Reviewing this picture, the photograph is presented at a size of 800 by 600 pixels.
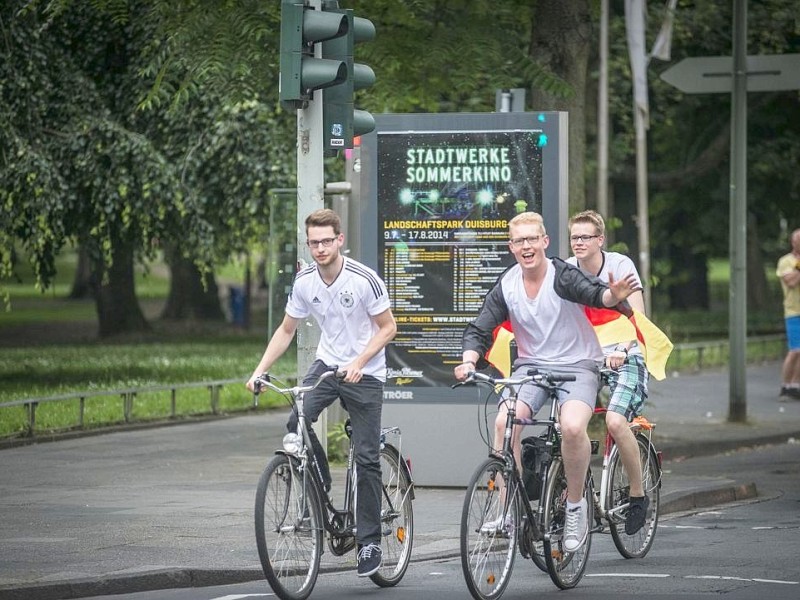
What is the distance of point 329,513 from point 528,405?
3.60 ft

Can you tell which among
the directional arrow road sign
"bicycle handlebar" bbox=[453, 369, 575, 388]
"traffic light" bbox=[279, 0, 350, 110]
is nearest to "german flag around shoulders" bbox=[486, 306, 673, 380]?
"bicycle handlebar" bbox=[453, 369, 575, 388]

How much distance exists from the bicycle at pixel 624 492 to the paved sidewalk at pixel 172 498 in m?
0.93

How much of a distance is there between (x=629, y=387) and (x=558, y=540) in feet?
3.93

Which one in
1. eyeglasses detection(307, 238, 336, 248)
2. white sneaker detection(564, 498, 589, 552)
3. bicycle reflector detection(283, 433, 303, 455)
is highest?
eyeglasses detection(307, 238, 336, 248)

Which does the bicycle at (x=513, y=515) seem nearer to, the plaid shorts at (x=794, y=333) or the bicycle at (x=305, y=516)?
the bicycle at (x=305, y=516)

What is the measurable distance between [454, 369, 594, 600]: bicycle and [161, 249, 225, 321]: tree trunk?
28.8 metres

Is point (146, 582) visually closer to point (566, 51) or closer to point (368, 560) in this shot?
point (368, 560)

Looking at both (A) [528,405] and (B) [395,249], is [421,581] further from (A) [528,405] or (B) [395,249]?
(B) [395,249]

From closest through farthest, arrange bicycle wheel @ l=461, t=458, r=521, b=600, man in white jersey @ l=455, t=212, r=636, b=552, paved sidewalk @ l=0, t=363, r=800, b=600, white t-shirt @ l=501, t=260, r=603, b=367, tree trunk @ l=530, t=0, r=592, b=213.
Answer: bicycle wheel @ l=461, t=458, r=521, b=600
man in white jersey @ l=455, t=212, r=636, b=552
white t-shirt @ l=501, t=260, r=603, b=367
paved sidewalk @ l=0, t=363, r=800, b=600
tree trunk @ l=530, t=0, r=592, b=213

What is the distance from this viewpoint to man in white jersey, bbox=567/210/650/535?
909cm

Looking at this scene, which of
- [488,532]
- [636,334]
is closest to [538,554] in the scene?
[488,532]

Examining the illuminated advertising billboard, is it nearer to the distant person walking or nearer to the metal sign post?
the metal sign post

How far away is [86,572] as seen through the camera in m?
8.29

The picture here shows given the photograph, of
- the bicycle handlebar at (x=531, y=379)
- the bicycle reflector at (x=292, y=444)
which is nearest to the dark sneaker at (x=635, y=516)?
the bicycle handlebar at (x=531, y=379)
